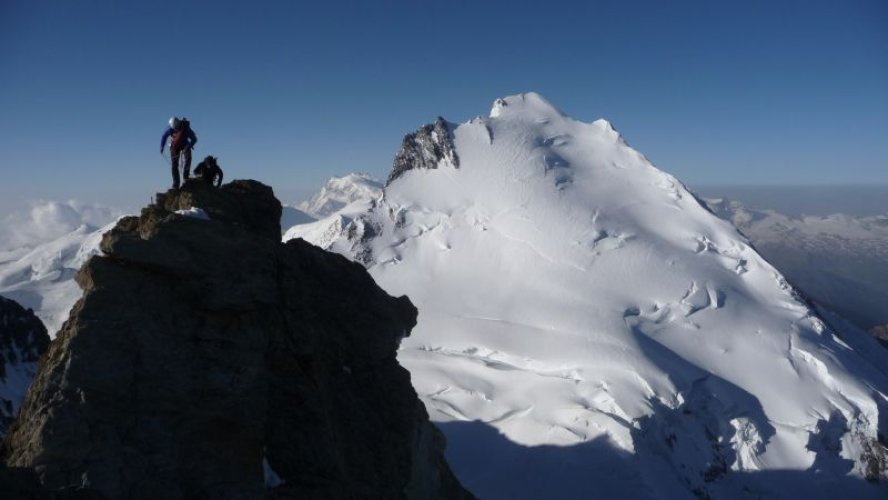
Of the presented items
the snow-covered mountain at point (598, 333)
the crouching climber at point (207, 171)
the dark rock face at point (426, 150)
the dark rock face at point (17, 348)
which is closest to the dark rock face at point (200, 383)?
the crouching climber at point (207, 171)

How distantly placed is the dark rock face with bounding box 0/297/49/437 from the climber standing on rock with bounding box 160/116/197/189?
31061 millimetres

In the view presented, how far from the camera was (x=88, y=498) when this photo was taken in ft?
30.1

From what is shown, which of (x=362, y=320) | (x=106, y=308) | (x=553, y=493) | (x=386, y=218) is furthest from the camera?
(x=386, y=218)

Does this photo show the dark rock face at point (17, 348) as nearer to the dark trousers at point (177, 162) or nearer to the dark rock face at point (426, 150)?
the dark trousers at point (177, 162)

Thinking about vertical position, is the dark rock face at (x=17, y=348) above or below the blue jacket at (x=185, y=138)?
below

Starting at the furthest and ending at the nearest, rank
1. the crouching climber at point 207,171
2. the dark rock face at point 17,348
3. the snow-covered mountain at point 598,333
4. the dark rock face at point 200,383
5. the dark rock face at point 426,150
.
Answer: the dark rock face at point 426,150 → the snow-covered mountain at point 598,333 → the dark rock face at point 17,348 → the crouching climber at point 207,171 → the dark rock face at point 200,383

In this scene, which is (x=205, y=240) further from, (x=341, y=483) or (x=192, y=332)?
(x=341, y=483)

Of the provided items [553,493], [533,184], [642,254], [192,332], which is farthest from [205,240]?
[533,184]

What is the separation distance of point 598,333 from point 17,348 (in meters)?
54.4

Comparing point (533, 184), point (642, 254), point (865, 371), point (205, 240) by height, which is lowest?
point (865, 371)

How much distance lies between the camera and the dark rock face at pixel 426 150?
9450cm

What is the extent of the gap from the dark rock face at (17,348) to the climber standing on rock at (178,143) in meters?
31.1

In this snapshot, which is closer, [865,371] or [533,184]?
[865,371]

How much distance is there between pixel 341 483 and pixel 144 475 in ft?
14.1
